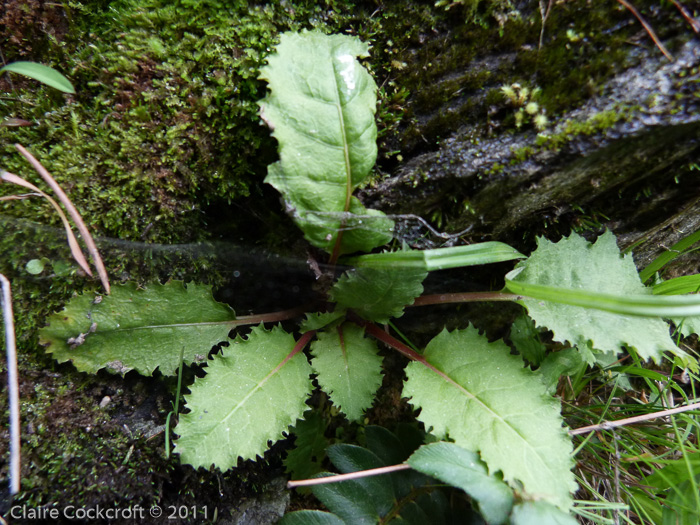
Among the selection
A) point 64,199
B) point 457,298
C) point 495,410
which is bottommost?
point 495,410

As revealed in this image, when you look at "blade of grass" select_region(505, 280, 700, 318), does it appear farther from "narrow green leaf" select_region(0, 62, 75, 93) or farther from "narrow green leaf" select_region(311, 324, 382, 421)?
"narrow green leaf" select_region(0, 62, 75, 93)

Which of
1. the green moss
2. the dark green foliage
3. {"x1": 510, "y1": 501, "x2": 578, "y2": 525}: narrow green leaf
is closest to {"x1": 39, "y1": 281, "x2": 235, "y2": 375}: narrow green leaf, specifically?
the dark green foliage

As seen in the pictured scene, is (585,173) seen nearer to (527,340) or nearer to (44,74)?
(527,340)

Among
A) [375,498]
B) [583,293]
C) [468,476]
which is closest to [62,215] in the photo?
[375,498]

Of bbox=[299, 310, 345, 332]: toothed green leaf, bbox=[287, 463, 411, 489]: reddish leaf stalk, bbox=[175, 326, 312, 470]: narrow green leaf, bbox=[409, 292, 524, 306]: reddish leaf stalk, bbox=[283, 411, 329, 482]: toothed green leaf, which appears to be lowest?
bbox=[283, 411, 329, 482]: toothed green leaf

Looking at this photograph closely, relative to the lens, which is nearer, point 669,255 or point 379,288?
point 379,288

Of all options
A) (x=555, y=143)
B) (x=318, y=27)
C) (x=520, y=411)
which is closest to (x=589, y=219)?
(x=555, y=143)

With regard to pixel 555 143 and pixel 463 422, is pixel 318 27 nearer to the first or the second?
pixel 555 143
